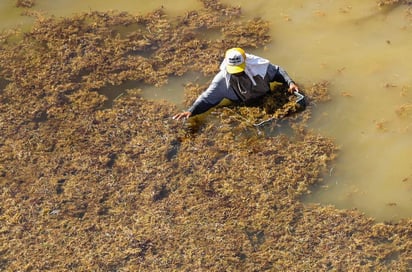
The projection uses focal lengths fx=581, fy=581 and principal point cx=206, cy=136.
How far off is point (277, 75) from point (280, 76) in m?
0.03

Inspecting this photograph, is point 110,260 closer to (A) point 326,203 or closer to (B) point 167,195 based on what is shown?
(B) point 167,195

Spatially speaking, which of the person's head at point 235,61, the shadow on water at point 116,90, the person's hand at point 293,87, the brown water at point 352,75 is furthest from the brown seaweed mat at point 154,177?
the person's head at point 235,61

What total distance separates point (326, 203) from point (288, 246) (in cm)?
58

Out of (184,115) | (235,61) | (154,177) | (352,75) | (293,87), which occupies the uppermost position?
(235,61)

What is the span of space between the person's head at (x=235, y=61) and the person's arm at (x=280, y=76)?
1.26 feet

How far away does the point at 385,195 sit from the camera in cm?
528

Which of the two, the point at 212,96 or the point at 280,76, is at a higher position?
the point at 280,76

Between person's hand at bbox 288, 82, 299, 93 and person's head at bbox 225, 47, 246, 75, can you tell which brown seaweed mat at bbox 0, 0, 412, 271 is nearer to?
person's hand at bbox 288, 82, 299, 93

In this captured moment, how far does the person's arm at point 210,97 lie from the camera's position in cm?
580

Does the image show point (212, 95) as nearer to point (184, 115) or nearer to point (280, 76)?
point (184, 115)

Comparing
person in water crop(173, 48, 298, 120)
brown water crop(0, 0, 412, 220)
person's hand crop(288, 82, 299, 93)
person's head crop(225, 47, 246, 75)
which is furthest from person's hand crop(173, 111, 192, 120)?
person's hand crop(288, 82, 299, 93)

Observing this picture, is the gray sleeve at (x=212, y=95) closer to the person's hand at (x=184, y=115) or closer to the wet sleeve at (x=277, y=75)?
the person's hand at (x=184, y=115)

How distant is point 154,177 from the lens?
18.5 feet

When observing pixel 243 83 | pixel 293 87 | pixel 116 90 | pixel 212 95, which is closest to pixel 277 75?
pixel 293 87
